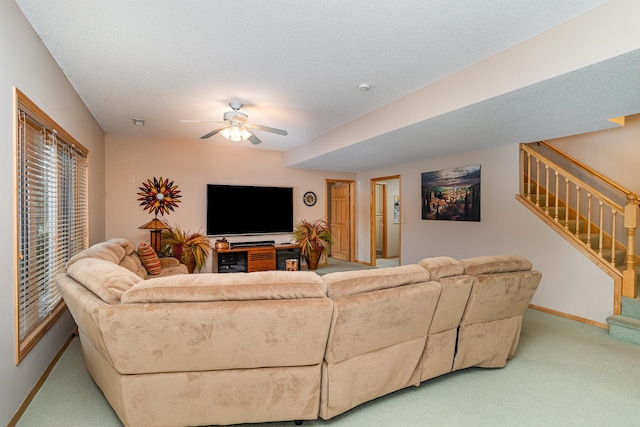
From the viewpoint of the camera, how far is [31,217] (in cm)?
224

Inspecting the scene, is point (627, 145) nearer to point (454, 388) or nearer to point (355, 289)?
point (454, 388)

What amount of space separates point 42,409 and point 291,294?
70.5 inches

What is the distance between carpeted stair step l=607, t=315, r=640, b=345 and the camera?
118 inches

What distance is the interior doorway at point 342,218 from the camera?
7.50 m

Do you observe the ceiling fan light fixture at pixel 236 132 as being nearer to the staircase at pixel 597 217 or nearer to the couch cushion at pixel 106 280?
the couch cushion at pixel 106 280

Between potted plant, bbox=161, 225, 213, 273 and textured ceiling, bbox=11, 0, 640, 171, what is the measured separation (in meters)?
2.11

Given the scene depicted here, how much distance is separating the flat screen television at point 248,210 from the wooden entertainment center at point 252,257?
472mm

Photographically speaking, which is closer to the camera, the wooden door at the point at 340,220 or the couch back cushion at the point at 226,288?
the couch back cushion at the point at 226,288

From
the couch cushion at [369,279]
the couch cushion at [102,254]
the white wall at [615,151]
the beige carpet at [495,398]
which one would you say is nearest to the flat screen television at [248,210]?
the couch cushion at [102,254]

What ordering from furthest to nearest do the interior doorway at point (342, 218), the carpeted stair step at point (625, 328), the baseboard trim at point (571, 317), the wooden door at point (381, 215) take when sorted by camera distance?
the wooden door at point (381, 215) → the interior doorway at point (342, 218) → the baseboard trim at point (571, 317) → the carpeted stair step at point (625, 328)

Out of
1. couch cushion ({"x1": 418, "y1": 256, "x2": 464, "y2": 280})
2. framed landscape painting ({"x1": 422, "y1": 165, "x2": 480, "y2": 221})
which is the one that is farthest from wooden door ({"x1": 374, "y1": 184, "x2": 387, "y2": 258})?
couch cushion ({"x1": 418, "y1": 256, "x2": 464, "y2": 280})

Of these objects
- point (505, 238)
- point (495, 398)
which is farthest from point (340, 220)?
point (495, 398)

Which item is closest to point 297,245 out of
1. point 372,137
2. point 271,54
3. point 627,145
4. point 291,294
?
point 372,137

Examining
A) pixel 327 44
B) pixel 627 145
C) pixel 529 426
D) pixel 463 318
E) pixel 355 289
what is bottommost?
pixel 529 426
